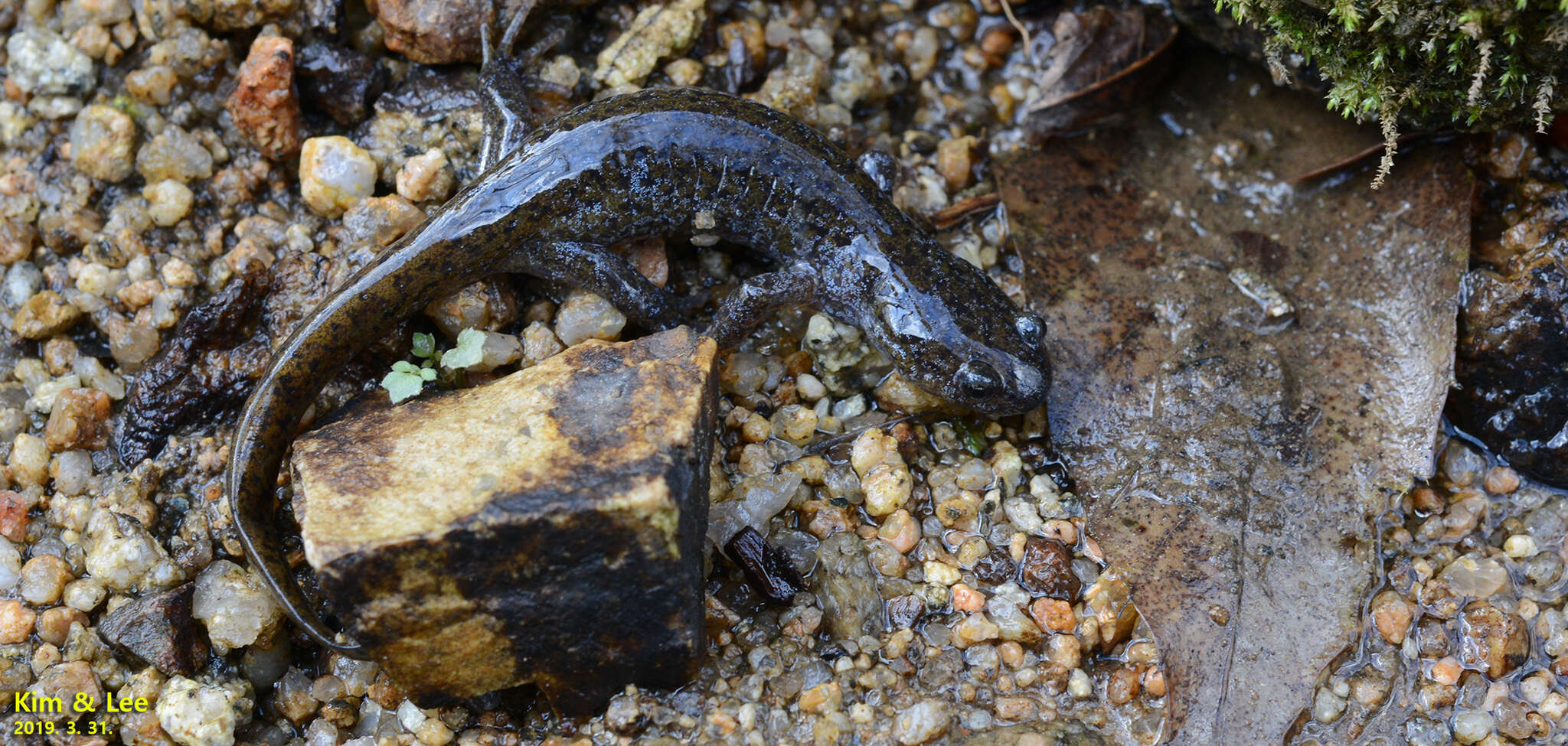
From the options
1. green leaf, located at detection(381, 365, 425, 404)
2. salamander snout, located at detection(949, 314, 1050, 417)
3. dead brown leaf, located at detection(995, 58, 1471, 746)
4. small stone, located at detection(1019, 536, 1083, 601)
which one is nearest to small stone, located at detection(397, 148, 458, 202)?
green leaf, located at detection(381, 365, 425, 404)

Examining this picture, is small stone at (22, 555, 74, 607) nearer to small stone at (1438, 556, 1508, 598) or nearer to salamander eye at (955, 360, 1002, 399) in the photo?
salamander eye at (955, 360, 1002, 399)

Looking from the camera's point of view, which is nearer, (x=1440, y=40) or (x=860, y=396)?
(x=1440, y=40)

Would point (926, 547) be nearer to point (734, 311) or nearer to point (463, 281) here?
point (734, 311)

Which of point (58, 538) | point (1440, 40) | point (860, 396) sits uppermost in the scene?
point (1440, 40)

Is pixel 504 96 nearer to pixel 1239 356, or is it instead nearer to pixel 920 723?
pixel 920 723

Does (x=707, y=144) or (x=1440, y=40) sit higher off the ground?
(x=1440, y=40)

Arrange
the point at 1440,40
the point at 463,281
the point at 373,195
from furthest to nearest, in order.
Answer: the point at 373,195, the point at 463,281, the point at 1440,40

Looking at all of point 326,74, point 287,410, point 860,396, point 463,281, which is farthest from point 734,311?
point 326,74
